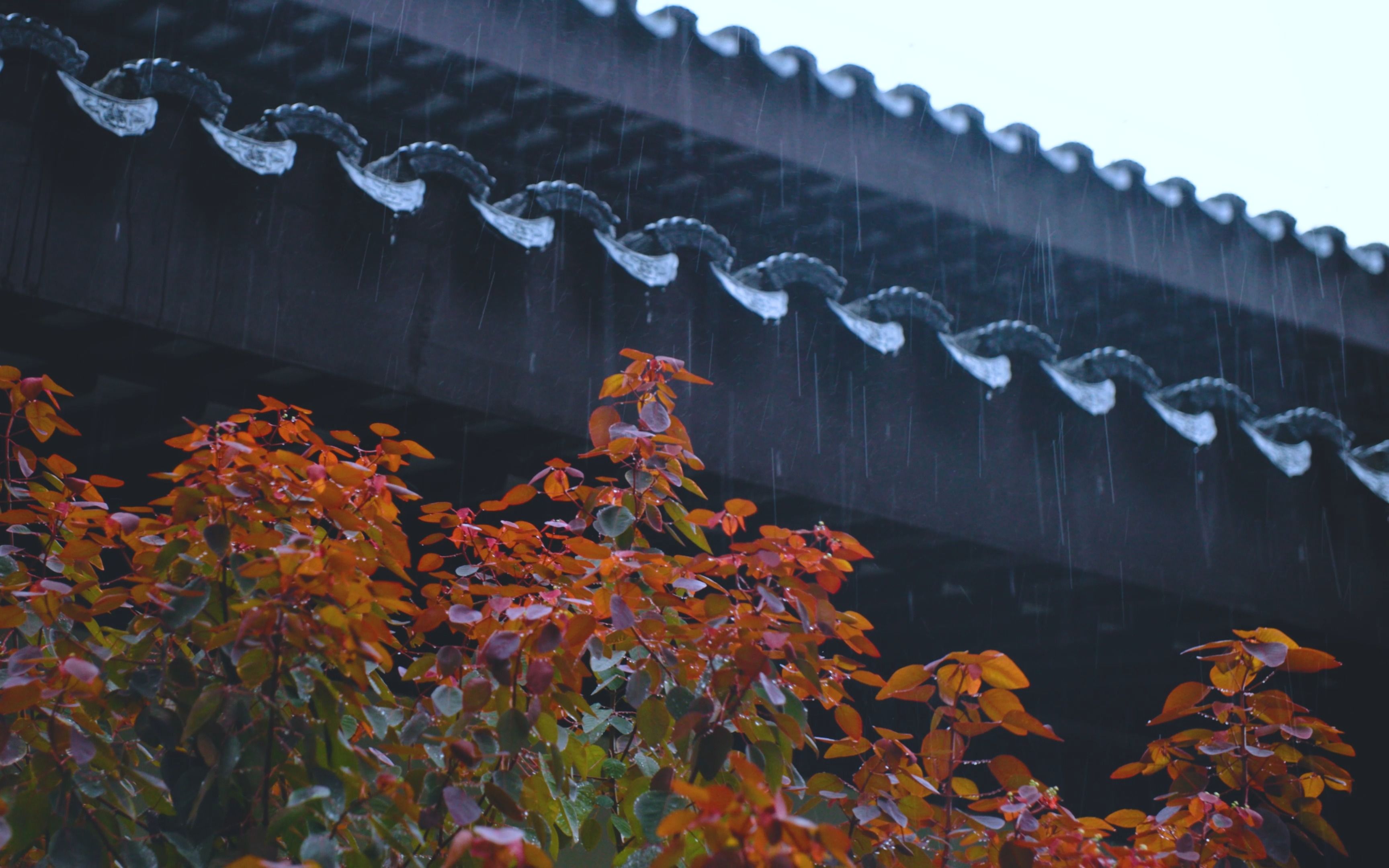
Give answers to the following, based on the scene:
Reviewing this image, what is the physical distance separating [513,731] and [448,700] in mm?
154

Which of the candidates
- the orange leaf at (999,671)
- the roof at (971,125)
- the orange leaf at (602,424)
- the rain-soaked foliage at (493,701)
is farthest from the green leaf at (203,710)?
the roof at (971,125)

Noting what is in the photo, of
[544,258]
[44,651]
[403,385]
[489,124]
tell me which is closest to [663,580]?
[44,651]

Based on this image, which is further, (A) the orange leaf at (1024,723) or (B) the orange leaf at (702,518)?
(B) the orange leaf at (702,518)

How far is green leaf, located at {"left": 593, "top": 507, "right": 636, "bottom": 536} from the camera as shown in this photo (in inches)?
79.5

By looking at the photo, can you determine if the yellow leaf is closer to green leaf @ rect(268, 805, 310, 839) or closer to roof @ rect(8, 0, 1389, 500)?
green leaf @ rect(268, 805, 310, 839)

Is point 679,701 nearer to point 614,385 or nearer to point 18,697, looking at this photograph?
point 614,385

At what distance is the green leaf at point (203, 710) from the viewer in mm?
1579

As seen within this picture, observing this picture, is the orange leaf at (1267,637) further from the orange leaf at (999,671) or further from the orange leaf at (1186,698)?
the orange leaf at (999,671)

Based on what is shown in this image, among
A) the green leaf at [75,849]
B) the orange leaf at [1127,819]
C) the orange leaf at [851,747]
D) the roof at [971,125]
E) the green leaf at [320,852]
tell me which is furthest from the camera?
the roof at [971,125]

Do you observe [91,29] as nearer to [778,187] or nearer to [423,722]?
[778,187]

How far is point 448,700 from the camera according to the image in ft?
5.76

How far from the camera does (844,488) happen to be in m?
3.81

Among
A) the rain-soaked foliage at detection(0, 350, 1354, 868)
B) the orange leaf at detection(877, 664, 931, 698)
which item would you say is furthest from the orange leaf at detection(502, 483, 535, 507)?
the orange leaf at detection(877, 664, 931, 698)

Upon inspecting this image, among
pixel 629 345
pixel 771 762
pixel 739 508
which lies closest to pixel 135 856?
pixel 771 762
